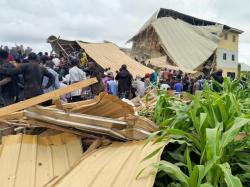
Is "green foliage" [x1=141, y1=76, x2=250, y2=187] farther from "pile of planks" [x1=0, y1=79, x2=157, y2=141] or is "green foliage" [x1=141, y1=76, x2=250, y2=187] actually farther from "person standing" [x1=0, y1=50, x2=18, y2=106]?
"person standing" [x1=0, y1=50, x2=18, y2=106]

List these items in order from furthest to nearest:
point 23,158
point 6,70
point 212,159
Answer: point 6,70 → point 23,158 → point 212,159

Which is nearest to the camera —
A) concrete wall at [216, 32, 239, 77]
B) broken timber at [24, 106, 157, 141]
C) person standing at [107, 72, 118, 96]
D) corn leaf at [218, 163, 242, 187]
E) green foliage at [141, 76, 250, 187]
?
corn leaf at [218, 163, 242, 187]

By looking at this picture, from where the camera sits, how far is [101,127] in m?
3.57

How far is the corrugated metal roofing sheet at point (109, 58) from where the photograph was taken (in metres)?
22.5

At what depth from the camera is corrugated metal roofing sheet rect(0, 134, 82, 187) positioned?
Answer: 3250mm

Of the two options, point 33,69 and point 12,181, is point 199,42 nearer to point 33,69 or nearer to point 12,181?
point 33,69

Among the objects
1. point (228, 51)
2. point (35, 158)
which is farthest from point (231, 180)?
point (228, 51)

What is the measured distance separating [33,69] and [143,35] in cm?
2981

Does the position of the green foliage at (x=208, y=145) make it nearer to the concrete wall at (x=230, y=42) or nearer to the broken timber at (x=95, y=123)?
Answer: the broken timber at (x=95, y=123)

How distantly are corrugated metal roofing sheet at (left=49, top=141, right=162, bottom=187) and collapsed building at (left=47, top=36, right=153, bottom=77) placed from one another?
62.0ft

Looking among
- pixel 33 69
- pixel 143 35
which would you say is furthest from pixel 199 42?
pixel 33 69

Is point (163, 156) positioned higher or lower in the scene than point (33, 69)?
lower

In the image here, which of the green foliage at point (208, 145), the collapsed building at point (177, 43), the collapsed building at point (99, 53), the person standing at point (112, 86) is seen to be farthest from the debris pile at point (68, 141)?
the collapsed building at point (177, 43)

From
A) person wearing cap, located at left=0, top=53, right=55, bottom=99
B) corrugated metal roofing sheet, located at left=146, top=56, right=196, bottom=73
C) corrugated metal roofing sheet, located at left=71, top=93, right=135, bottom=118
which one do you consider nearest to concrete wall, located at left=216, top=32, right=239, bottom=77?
corrugated metal roofing sheet, located at left=146, top=56, right=196, bottom=73
